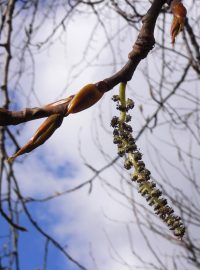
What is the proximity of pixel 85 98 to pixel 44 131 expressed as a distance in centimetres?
6

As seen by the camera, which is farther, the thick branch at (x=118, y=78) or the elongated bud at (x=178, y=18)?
the elongated bud at (x=178, y=18)

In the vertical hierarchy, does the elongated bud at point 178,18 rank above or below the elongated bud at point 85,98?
above

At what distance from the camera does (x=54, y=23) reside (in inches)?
121

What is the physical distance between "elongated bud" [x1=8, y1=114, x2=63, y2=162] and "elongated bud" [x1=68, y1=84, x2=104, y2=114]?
0.02 m

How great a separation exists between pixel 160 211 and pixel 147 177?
5cm

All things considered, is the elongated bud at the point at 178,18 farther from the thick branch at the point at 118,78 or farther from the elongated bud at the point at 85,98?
the elongated bud at the point at 85,98

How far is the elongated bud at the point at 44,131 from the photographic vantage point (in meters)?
0.57

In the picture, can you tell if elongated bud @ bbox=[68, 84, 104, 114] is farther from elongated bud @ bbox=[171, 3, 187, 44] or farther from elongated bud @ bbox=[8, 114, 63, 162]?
elongated bud @ bbox=[171, 3, 187, 44]

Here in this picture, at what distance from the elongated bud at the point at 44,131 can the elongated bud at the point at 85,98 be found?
20 millimetres

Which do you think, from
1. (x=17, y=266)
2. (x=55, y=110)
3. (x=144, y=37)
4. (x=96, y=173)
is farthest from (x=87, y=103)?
(x=96, y=173)

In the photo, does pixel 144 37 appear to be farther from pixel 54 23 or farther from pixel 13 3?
pixel 54 23

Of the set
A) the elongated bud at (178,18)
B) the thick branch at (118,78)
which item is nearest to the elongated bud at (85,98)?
the thick branch at (118,78)

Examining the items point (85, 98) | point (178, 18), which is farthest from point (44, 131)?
point (178, 18)

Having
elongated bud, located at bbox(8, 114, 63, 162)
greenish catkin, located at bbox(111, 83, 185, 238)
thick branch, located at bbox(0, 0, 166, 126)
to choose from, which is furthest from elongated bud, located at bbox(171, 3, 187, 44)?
elongated bud, located at bbox(8, 114, 63, 162)
